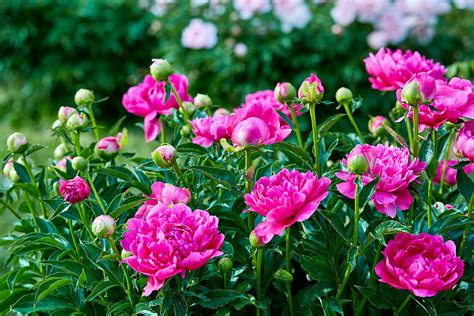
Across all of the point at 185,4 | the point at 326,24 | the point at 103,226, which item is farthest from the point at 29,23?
the point at 103,226

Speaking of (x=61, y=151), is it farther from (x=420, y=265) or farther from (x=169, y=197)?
(x=420, y=265)

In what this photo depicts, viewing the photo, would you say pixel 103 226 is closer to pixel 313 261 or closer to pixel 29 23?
pixel 313 261

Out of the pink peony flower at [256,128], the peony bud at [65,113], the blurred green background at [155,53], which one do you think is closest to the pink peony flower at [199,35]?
the blurred green background at [155,53]

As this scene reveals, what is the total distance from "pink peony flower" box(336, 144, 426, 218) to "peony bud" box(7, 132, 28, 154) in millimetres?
647

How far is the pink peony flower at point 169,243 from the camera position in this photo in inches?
41.3

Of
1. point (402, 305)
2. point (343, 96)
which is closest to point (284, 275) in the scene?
point (402, 305)

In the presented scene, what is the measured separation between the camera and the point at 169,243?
41.9 inches

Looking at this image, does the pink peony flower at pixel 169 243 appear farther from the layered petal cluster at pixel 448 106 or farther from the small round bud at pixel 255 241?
the layered petal cluster at pixel 448 106

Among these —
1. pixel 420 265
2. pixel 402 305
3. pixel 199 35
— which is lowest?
pixel 199 35

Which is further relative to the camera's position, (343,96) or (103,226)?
(343,96)

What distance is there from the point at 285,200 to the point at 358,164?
12 centimetres

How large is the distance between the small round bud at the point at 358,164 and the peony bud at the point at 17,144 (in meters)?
0.68

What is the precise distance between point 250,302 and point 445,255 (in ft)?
1.03

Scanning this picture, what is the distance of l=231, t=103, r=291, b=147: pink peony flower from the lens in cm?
115
